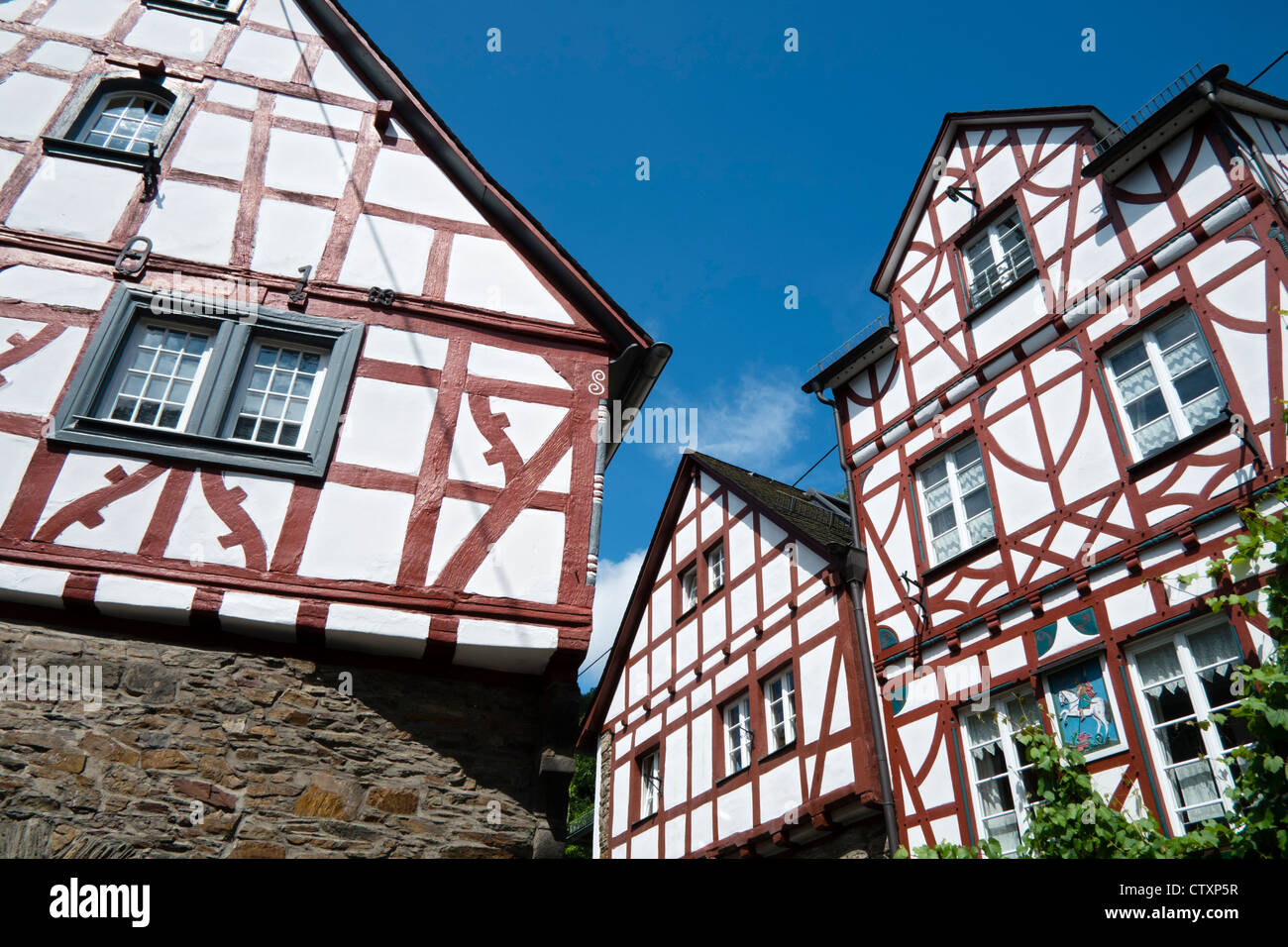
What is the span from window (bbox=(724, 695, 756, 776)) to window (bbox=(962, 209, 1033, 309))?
6236mm

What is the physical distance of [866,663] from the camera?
1031 cm

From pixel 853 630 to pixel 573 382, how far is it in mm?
Result: 5275

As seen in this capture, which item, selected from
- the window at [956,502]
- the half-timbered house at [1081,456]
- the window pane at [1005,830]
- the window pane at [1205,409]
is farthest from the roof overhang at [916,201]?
the window pane at [1005,830]

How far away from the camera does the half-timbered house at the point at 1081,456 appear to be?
7.35 metres

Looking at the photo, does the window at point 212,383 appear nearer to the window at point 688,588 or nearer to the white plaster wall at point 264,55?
the white plaster wall at point 264,55

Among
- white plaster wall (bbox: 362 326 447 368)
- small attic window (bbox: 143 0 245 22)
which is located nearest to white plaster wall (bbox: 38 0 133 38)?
small attic window (bbox: 143 0 245 22)

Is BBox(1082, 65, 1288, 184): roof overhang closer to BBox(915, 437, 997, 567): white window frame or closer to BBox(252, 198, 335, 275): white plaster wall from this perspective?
BBox(915, 437, 997, 567): white window frame

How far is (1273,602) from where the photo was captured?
6.26 meters

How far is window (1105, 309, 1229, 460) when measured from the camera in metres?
7.84

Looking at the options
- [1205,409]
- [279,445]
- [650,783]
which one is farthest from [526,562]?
[650,783]
